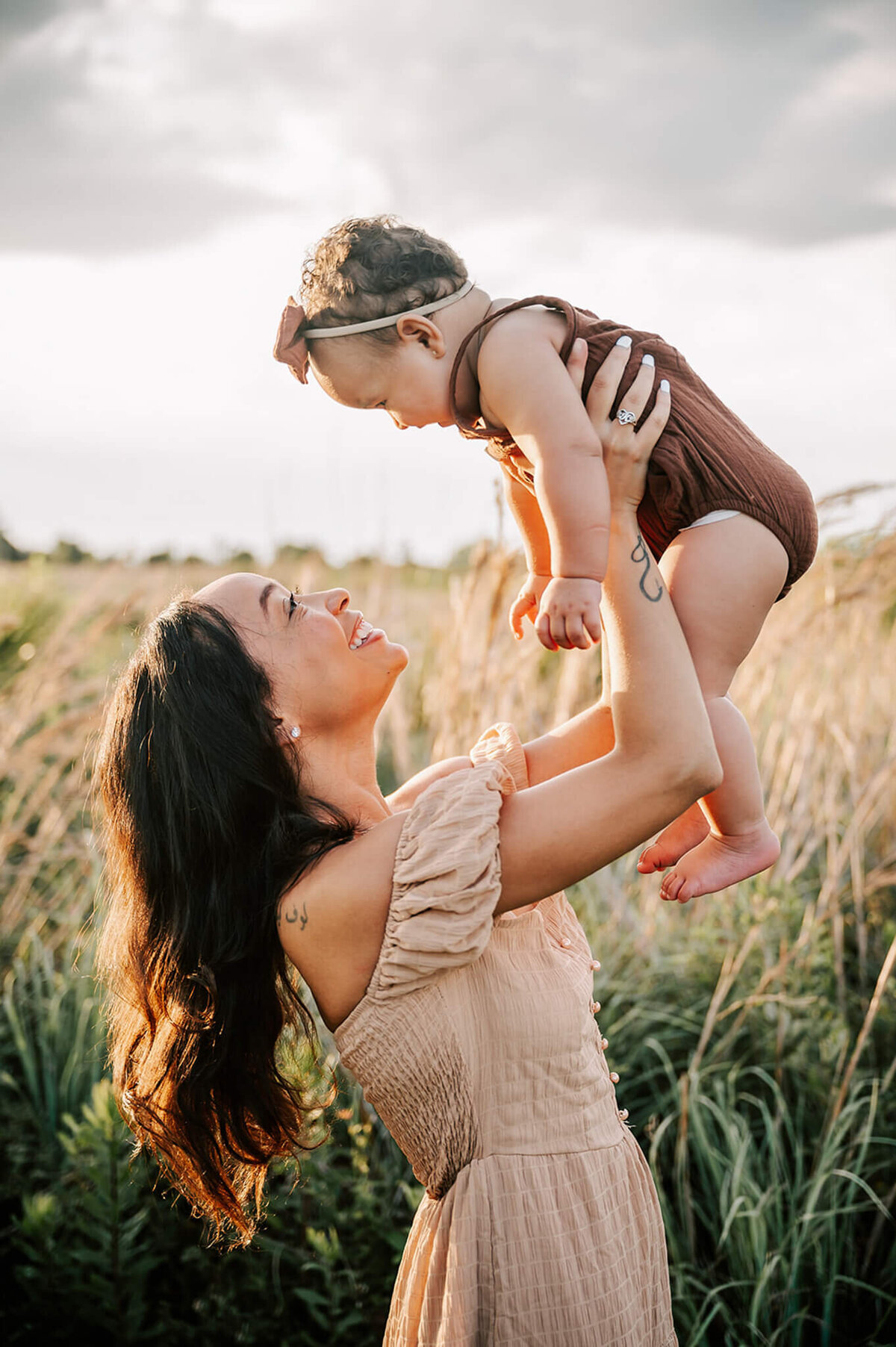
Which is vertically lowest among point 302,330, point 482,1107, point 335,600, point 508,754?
point 482,1107

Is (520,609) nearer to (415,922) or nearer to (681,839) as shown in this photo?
(681,839)

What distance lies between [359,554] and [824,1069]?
8.59 feet

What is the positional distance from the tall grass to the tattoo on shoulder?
2.84ft

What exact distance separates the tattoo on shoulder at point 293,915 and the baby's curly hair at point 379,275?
3.24 ft

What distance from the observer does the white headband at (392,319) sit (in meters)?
1.70

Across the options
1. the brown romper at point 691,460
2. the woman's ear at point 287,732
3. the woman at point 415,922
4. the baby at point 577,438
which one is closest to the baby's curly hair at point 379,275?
the baby at point 577,438

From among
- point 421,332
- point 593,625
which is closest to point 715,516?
point 593,625

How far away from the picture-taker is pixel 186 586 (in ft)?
6.42

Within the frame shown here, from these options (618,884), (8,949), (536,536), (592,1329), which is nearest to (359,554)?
(618,884)

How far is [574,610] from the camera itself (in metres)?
Result: 1.48

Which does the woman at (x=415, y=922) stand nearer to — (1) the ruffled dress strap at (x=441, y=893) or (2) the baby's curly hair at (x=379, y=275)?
(1) the ruffled dress strap at (x=441, y=893)

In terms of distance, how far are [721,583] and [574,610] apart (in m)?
0.30

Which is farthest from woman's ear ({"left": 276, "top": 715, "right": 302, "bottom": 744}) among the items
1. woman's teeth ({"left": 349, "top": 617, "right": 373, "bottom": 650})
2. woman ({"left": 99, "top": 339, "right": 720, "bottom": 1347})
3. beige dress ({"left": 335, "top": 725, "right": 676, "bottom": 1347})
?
beige dress ({"left": 335, "top": 725, "right": 676, "bottom": 1347})

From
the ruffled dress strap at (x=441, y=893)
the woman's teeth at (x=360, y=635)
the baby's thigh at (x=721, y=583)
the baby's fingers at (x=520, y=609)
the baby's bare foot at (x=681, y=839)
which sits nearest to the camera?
the ruffled dress strap at (x=441, y=893)
